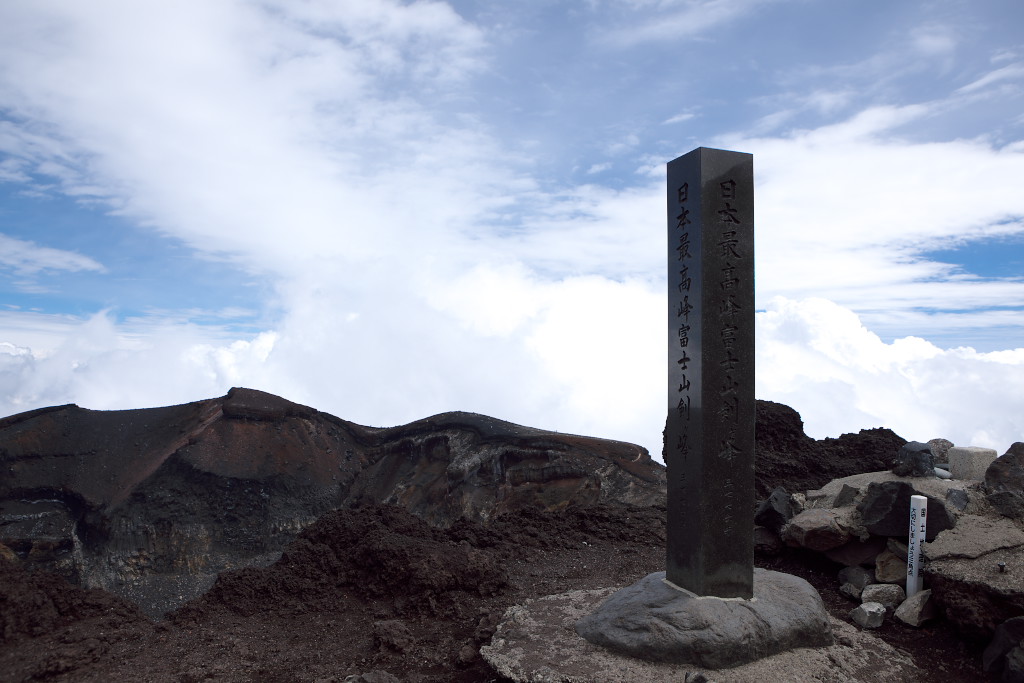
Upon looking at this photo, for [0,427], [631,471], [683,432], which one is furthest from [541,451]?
[0,427]

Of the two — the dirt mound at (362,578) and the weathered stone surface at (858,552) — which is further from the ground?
the weathered stone surface at (858,552)

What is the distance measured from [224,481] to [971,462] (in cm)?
1057

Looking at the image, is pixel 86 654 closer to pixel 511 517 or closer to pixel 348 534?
pixel 348 534

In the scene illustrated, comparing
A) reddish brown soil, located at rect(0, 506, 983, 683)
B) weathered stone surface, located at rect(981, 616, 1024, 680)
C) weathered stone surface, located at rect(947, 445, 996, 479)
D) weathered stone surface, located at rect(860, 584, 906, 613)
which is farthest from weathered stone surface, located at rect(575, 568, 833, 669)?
weathered stone surface, located at rect(947, 445, 996, 479)

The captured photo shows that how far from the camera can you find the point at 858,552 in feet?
23.0

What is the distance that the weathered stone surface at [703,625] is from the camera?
16.5 ft

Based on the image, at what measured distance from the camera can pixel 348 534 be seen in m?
8.20

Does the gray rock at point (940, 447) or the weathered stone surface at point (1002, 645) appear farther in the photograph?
the gray rock at point (940, 447)

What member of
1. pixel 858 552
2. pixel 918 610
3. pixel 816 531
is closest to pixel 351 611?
pixel 816 531

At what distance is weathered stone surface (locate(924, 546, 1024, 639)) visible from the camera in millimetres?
5527

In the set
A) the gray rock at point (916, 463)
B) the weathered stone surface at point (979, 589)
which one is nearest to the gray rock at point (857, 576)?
the weathered stone surface at point (979, 589)

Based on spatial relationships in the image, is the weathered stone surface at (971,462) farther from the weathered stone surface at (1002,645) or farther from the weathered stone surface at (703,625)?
the weathered stone surface at (703,625)

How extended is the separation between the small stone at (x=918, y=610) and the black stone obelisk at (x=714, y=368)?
1648 millimetres

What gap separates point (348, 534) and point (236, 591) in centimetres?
129
